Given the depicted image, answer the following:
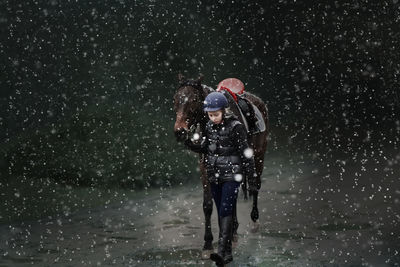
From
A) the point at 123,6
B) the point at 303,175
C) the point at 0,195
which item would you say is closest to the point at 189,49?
the point at 123,6

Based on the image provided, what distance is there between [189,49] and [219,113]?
16.7 m

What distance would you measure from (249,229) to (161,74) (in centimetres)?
1327

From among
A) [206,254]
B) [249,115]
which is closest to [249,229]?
[249,115]

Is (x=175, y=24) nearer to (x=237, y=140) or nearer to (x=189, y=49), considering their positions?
(x=189, y=49)

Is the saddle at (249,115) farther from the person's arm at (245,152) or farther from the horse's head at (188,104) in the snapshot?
the person's arm at (245,152)

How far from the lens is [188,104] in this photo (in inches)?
283

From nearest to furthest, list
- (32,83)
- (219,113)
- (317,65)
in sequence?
(219,113)
(32,83)
(317,65)

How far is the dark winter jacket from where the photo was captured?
6602 mm

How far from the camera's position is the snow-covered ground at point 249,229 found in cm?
752

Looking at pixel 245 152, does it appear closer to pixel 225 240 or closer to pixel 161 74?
pixel 225 240

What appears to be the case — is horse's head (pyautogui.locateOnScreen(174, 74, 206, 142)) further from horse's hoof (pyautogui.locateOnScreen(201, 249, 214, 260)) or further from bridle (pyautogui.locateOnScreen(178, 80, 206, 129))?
horse's hoof (pyautogui.locateOnScreen(201, 249, 214, 260))

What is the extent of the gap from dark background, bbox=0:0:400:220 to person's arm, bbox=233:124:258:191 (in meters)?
7.61

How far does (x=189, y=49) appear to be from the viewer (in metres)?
23.0

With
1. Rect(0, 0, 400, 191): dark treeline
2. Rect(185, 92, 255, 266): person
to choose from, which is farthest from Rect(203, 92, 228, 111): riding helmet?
Rect(0, 0, 400, 191): dark treeline
